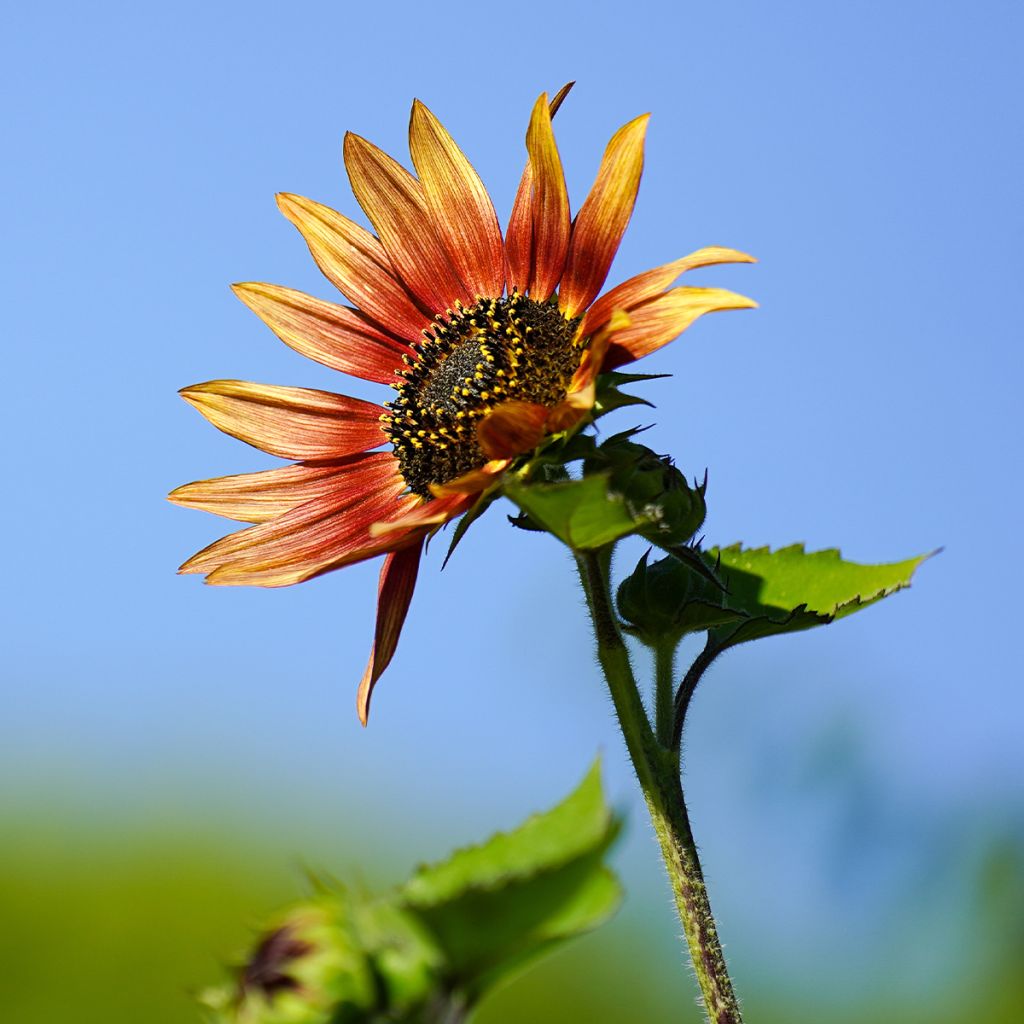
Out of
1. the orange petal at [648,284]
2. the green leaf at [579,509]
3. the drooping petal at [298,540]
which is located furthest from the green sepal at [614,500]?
the drooping petal at [298,540]

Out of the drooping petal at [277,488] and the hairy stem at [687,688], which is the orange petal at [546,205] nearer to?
the drooping petal at [277,488]

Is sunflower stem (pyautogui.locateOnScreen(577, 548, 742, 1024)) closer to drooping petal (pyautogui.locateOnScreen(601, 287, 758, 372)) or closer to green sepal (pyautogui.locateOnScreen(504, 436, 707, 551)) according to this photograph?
green sepal (pyautogui.locateOnScreen(504, 436, 707, 551))

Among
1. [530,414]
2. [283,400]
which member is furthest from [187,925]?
[530,414]

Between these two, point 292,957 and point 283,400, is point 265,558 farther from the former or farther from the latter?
point 292,957

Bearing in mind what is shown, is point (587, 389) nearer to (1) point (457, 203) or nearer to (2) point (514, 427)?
(2) point (514, 427)

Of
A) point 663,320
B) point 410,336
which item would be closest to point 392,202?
point 410,336

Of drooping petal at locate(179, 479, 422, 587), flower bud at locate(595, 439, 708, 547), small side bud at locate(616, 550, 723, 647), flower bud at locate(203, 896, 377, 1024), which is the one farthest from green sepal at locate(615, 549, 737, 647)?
flower bud at locate(203, 896, 377, 1024)
